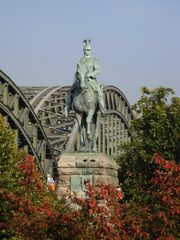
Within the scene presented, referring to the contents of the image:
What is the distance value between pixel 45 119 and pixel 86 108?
123 ft

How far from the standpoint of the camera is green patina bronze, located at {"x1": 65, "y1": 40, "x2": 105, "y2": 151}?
71.8 ft

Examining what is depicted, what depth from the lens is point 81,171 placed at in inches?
845

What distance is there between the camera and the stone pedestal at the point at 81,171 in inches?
839

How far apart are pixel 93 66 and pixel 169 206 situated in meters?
5.62

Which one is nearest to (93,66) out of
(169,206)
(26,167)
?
(26,167)

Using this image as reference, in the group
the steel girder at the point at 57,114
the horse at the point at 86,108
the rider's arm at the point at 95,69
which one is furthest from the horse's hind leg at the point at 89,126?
the steel girder at the point at 57,114

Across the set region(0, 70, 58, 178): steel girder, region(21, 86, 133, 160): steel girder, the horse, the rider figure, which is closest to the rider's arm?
the rider figure

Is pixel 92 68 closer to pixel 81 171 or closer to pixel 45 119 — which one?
pixel 81 171

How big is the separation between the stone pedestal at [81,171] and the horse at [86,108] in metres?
0.82

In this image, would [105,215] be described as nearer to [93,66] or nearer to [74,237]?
[74,237]

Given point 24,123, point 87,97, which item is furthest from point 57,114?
point 87,97

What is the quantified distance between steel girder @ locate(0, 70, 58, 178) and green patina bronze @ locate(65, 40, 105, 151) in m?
22.7

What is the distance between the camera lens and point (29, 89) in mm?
62500

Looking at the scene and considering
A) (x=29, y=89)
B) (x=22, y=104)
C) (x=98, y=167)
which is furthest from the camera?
(x=29, y=89)
